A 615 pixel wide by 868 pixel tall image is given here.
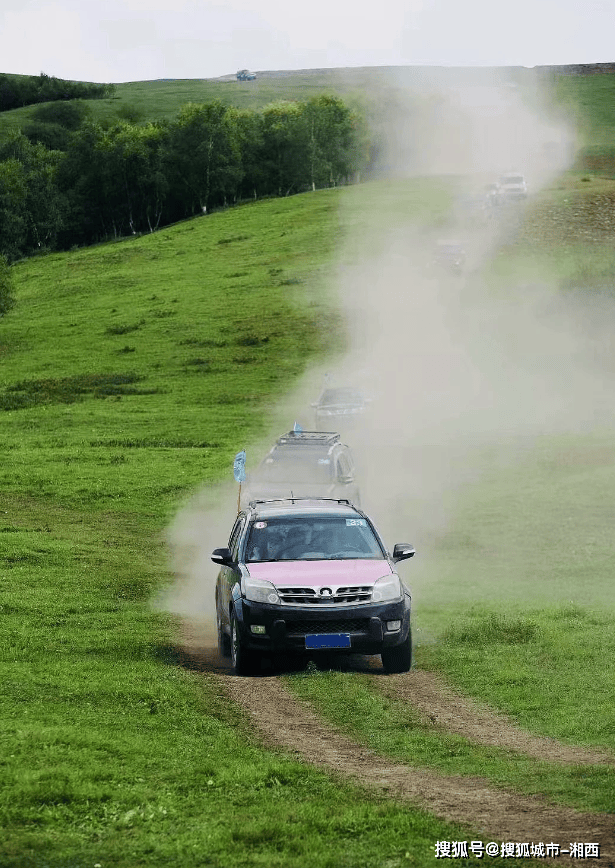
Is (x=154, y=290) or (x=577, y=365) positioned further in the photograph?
(x=154, y=290)

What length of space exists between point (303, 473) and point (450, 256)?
187 feet

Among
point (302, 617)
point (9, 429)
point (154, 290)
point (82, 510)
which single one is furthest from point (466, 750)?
point (154, 290)

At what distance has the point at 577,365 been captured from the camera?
203 feet

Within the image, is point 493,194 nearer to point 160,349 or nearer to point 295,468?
point 160,349

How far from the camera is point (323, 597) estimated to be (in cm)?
1562

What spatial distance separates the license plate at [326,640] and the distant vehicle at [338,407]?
32.0 m

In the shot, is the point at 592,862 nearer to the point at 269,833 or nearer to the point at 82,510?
the point at 269,833

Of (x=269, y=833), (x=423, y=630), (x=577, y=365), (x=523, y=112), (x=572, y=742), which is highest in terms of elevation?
(x=523, y=112)

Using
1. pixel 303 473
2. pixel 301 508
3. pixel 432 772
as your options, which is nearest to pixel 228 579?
pixel 301 508

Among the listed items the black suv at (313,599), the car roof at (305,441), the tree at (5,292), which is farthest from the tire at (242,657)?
the tree at (5,292)

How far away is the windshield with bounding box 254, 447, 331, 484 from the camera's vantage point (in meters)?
27.1

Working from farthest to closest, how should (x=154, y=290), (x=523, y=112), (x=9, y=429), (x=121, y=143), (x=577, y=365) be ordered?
(x=121, y=143) < (x=154, y=290) < (x=577, y=365) < (x=523, y=112) < (x=9, y=429)

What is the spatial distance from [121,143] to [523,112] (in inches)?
3061

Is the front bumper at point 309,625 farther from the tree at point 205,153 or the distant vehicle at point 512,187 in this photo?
the tree at point 205,153
